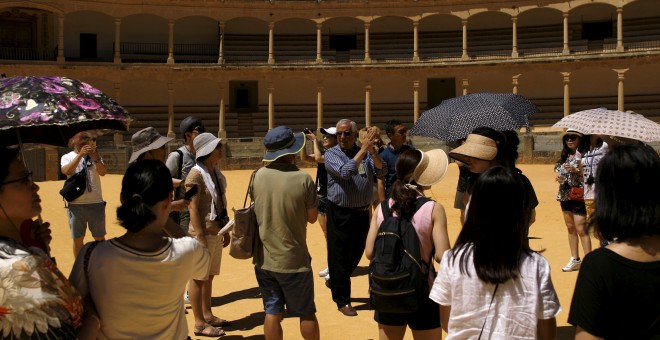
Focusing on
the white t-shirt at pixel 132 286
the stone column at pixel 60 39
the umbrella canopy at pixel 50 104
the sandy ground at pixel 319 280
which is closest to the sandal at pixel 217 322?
the sandy ground at pixel 319 280

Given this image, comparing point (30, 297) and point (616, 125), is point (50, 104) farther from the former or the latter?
point (616, 125)

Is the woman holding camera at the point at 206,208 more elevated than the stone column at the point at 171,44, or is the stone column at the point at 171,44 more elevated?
the stone column at the point at 171,44

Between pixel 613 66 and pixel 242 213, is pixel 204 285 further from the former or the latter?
pixel 613 66

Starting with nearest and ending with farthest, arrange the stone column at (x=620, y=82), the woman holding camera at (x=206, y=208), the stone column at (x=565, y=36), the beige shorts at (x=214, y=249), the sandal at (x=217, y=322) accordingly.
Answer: the woman holding camera at (x=206, y=208) < the beige shorts at (x=214, y=249) < the sandal at (x=217, y=322) < the stone column at (x=620, y=82) < the stone column at (x=565, y=36)

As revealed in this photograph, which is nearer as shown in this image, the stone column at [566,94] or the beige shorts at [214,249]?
the beige shorts at [214,249]

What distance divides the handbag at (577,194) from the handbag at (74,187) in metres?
5.22

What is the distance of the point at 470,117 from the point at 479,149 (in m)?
1.51

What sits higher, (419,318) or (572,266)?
(419,318)

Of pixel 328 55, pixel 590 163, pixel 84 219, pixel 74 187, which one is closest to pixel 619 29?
pixel 328 55

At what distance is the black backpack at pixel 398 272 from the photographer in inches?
138

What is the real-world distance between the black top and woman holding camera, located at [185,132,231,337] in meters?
3.44

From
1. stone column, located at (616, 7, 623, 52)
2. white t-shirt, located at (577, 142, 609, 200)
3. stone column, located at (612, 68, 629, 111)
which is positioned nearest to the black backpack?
white t-shirt, located at (577, 142, 609, 200)

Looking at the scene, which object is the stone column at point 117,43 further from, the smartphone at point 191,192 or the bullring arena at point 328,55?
the smartphone at point 191,192

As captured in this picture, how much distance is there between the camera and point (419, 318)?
3633 mm
